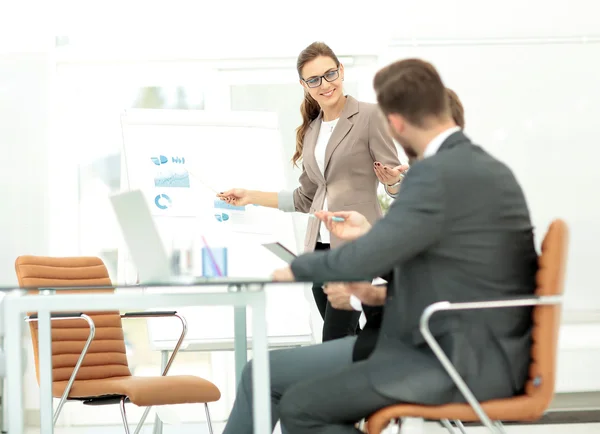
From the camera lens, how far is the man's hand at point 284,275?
6.42 feet

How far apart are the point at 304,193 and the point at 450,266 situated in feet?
5.39

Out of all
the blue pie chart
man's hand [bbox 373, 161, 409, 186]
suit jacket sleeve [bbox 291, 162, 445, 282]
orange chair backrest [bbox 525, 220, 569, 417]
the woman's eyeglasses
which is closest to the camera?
suit jacket sleeve [bbox 291, 162, 445, 282]

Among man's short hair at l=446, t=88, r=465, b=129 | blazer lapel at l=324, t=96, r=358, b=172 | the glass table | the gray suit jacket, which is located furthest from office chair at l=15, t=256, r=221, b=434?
man's short hair at l=446, t=88, r=465, b=129

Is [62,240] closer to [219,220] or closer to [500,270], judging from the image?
[219,220]

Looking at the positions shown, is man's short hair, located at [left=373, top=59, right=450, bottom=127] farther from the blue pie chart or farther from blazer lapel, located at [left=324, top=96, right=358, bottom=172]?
the blue pie chart

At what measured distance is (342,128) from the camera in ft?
10.6

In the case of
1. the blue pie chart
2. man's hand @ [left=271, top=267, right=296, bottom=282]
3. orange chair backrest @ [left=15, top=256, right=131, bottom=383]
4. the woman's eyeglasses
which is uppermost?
the woman's eyeglasses

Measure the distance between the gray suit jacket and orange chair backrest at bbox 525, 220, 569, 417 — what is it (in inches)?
1.3

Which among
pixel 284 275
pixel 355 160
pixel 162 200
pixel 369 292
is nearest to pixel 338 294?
pixel 369 292

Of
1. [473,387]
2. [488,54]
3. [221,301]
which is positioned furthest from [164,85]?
[473,387]

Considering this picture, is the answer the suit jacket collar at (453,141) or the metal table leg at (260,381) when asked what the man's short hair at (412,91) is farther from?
the metal table leg at (260,381)

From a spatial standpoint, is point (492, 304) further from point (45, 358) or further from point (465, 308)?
point (45, 358)

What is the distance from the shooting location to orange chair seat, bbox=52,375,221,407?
286cm

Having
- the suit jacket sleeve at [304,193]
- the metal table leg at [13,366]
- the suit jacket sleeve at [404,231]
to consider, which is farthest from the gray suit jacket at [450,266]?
the suit jacket sleeve at [304,193]
